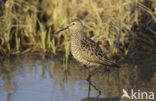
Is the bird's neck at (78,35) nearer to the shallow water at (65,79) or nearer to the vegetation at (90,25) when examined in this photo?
the shallow water at (65,79)

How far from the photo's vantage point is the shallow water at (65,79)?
223 inches

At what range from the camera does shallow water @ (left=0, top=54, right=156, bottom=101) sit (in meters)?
5.67

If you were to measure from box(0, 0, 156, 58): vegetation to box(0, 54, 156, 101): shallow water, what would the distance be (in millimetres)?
501

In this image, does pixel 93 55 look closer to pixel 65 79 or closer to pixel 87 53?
pixel 87 53

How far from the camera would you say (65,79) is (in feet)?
21.6

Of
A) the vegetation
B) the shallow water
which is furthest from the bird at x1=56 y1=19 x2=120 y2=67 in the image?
the vegetation

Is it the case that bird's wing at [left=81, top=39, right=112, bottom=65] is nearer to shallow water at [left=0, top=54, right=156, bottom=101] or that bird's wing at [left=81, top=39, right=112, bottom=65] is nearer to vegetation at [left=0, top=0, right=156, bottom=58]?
shallow water at [left=0, top=54, right=156, bottom=101]

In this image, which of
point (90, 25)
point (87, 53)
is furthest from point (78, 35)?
point (90, 25)

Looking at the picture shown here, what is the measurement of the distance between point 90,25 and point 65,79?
2878 mm

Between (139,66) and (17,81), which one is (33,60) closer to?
(17,81)

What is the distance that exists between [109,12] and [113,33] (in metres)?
0.93

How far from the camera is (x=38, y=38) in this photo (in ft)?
29.3

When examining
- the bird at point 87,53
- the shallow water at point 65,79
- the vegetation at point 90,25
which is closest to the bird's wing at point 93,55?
the bird at point 87,53

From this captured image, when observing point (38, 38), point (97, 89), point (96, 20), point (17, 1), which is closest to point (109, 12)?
point (96, 20)
